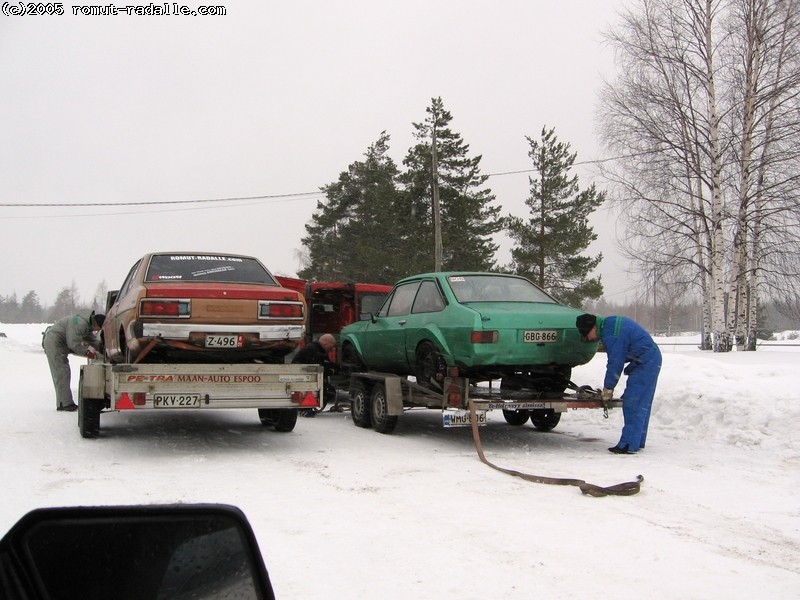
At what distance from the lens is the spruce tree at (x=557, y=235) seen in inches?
1362

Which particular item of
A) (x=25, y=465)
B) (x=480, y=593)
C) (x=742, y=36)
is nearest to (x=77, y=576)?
(x=480, y=593)

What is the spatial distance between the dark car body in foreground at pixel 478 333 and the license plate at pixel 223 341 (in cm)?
233

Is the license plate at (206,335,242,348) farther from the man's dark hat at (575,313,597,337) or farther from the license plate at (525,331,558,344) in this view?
the man's dark hat at (575,313,597,337)

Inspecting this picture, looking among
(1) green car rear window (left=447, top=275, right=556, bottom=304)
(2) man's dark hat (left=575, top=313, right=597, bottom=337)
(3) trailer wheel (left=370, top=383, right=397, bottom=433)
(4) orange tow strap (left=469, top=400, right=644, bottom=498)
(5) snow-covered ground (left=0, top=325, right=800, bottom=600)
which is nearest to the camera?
(5) snow-covered ground (left=0, top=325, right=800, bottom=600)

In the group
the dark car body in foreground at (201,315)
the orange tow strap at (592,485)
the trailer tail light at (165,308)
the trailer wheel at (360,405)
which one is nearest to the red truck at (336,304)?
the trailer wheel at (360,405)

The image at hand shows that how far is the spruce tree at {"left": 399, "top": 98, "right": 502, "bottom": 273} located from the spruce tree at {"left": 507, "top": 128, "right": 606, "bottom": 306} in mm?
1689

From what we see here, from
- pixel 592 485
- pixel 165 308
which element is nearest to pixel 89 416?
pixel 165 308

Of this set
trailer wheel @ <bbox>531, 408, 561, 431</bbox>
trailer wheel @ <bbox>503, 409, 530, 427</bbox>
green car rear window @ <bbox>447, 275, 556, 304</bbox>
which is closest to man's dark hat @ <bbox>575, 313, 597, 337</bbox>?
green car rear window @ <bbox>447, 275, 556, 304</bbox>

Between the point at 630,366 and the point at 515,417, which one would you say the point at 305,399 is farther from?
the point at 515,417

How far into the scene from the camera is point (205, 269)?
27.5 feet

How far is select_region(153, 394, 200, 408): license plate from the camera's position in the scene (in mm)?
7148

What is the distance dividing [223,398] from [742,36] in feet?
69.4

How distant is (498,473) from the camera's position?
6688mm

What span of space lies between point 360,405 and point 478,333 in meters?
2.95
